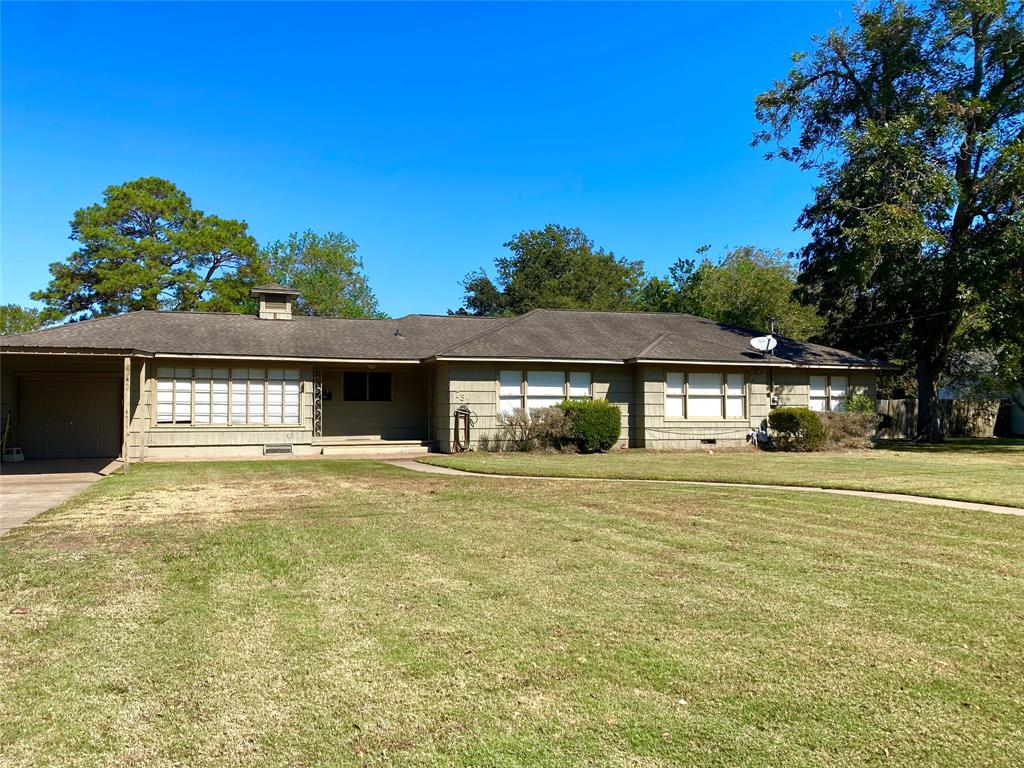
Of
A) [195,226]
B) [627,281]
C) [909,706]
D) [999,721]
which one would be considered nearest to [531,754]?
[909,706]

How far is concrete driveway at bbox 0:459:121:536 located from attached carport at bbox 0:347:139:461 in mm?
1028

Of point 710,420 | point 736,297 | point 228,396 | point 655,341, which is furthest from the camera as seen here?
point 736,297

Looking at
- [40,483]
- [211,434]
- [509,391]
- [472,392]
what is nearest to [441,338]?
[472,392]

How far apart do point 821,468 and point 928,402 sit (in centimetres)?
1428

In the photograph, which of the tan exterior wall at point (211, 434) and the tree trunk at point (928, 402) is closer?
the tan exterior wall at point (211, 434)

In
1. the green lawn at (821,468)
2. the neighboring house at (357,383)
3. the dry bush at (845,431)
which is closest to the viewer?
the green lawn at (821,468)

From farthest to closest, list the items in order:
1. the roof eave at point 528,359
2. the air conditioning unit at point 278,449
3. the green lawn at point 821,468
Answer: the air conditioning unit at point 278,449 < the roof eave at point 528,359 < the green lawn at point 821,468

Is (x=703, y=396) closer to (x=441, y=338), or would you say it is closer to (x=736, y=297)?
(x=441, y=338)

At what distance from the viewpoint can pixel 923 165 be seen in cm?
2128

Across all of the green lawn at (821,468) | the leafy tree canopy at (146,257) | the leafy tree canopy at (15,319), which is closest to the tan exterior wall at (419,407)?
the green lawn at (821,468)

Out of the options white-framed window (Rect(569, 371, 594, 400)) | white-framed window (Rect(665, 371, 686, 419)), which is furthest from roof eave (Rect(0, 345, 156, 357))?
white-framed window (Rect(665, 371, 686, 419))

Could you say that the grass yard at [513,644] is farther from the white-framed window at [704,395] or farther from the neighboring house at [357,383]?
the white-framed window at [704,395]

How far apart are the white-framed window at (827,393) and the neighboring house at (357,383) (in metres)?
0.06

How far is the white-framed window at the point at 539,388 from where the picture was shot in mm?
19391
